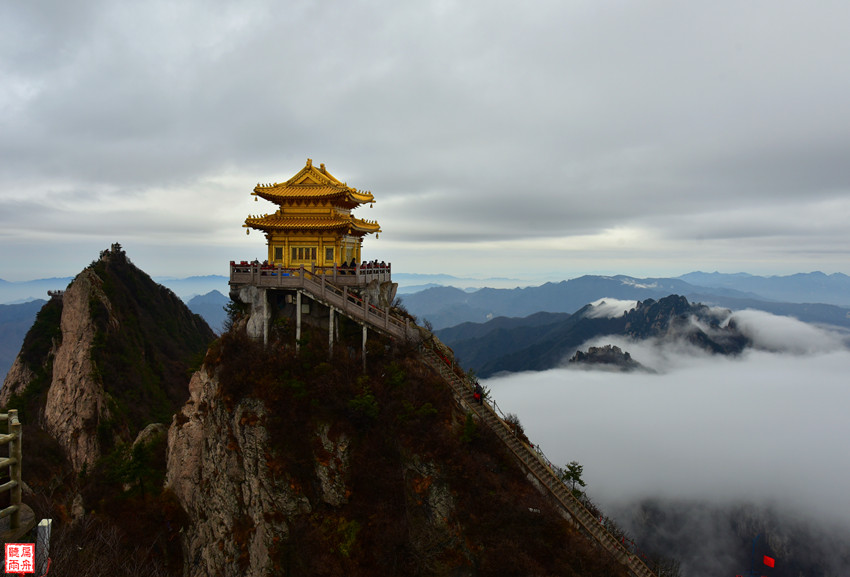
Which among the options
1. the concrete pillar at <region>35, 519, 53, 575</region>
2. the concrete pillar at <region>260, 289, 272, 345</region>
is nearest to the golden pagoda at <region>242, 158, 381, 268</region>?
the concrete pillar at <region>260, 289, 272, 345</region>

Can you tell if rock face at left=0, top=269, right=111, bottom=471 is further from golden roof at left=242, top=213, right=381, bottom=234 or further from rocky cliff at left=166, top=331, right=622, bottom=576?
golden roof at left=242, top=213, right=381, bottom=234

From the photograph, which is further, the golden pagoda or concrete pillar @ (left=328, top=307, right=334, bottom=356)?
the golden pagoda

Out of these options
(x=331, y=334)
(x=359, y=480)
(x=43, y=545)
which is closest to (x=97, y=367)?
(x=331, y=334)

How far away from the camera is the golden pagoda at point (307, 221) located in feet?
100

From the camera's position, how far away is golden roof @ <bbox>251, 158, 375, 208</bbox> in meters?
30.4

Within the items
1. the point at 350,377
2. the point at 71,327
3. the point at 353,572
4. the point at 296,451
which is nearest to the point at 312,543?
the point at 353,572

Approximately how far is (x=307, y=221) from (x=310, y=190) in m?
2.40

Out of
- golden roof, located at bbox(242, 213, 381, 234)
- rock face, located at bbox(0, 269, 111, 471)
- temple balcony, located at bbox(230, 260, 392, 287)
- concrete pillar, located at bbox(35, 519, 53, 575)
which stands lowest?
rock face, located at bbox(0, 269, 111, 471)

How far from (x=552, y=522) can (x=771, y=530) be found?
196730mm

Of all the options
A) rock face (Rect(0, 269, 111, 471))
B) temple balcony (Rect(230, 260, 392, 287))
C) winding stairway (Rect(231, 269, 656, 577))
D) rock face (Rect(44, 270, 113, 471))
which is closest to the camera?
winding stairway (Rect(231, 269, 656, 577))

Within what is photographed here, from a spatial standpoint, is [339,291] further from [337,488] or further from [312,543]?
[312,543]

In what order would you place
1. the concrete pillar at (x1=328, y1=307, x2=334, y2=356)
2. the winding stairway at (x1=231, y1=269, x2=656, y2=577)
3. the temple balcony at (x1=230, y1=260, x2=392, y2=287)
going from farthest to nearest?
the temple balcony at (x1=230, y1=260, x2=392, y2=287), the concrete pillar at (x1=328, y1=307, x2=334, y2=356), the winding stairway at (x1=231, y1=269, x2=656, y2=577)

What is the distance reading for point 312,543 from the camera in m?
23.5

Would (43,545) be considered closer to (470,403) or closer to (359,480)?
(359,480)
